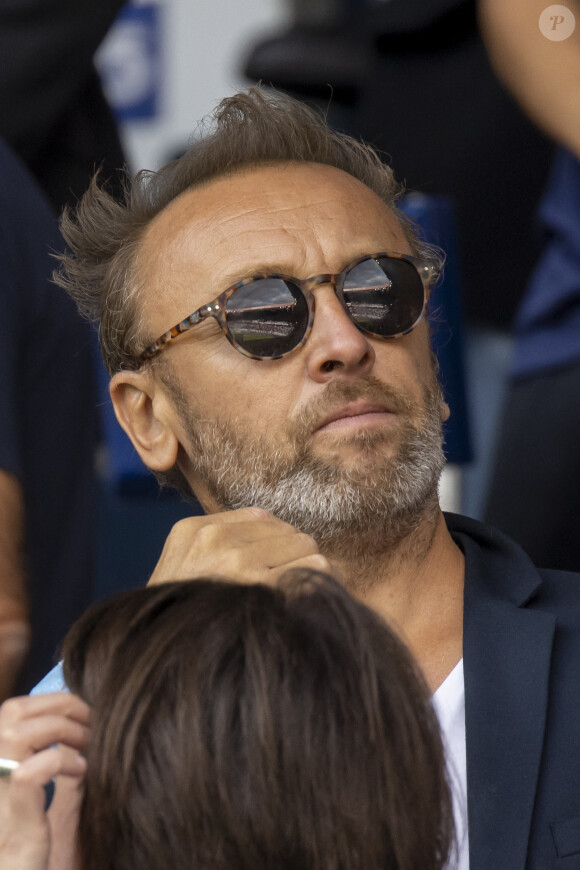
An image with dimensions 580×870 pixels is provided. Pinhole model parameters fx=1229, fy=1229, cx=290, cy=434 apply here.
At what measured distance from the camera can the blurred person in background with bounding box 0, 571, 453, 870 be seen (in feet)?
3.81

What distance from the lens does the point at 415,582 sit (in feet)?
6.85

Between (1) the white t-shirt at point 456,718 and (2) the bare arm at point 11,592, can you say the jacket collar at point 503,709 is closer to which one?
(1) the white t-shirt at point 456,718

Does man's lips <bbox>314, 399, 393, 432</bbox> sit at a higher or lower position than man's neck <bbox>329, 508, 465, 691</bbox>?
higher

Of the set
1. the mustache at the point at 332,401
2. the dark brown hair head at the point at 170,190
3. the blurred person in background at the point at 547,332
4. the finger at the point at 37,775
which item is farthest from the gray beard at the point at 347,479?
the finger at the point at 37,775

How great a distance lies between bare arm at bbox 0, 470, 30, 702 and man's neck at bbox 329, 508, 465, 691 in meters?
0.61

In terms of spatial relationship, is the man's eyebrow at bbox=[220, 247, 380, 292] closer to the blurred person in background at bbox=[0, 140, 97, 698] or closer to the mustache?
the mustache

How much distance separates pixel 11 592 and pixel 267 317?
0.70 metres

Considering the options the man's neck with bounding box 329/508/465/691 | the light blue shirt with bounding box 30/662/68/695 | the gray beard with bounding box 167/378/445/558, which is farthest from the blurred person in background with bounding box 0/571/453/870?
the man's neck with bounding box 329/508/465/691

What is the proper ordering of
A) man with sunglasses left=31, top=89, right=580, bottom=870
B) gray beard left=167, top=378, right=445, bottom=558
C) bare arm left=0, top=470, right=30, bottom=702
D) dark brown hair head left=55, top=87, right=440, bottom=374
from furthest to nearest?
dark brown hair head left=55, top=87, right=440, bottom=374 → bare arm left=0, top=470, right=30, bottom=702 → gray beard left=167, top=378, right=445, bottom=558 → man with sunglasses left=31, top=89, right=580, bottom=870

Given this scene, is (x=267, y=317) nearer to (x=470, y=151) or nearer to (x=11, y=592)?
(x=11, y=592)

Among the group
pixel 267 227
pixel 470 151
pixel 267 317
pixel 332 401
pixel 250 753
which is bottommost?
pixel 250 753

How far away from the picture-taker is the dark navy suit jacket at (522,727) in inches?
64.3

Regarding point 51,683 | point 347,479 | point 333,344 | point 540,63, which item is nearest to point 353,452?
point 347,479

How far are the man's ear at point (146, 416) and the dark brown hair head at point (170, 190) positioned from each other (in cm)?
4
